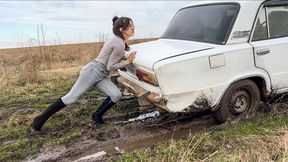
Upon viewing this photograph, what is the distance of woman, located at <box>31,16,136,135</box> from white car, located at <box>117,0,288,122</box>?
0.26 meters

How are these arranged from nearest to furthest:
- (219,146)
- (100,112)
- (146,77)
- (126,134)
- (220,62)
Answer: (219,146)
(220,62)
(146,77)
(126,134)
(100,112)

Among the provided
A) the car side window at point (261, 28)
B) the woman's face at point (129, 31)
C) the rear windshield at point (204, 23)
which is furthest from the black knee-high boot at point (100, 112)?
the car side window at point (261, 28)

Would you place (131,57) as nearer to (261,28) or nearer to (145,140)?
(145,140)

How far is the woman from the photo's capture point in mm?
5535

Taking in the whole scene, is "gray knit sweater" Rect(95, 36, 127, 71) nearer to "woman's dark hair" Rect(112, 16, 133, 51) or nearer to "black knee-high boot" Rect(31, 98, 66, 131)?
"woman's dark hair" Rect(112, 16, 133, 51)

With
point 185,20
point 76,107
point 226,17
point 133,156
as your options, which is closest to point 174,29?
point 185,20

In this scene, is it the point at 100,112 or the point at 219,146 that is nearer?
the point at 219,146

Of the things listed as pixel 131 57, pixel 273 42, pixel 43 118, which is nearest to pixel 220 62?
pixel 273 42

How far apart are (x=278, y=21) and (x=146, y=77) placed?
225 cm

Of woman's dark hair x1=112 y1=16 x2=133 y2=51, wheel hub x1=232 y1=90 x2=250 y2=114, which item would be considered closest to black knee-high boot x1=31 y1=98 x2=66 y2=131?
woman's dark hair x1=112 y1=16 x2=133 y2=51

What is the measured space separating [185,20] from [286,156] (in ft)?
9.74

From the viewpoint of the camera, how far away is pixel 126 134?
5.50 metres

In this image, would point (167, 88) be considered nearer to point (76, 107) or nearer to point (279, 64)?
point (279, 64)

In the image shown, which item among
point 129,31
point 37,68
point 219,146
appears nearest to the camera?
point 219,146
